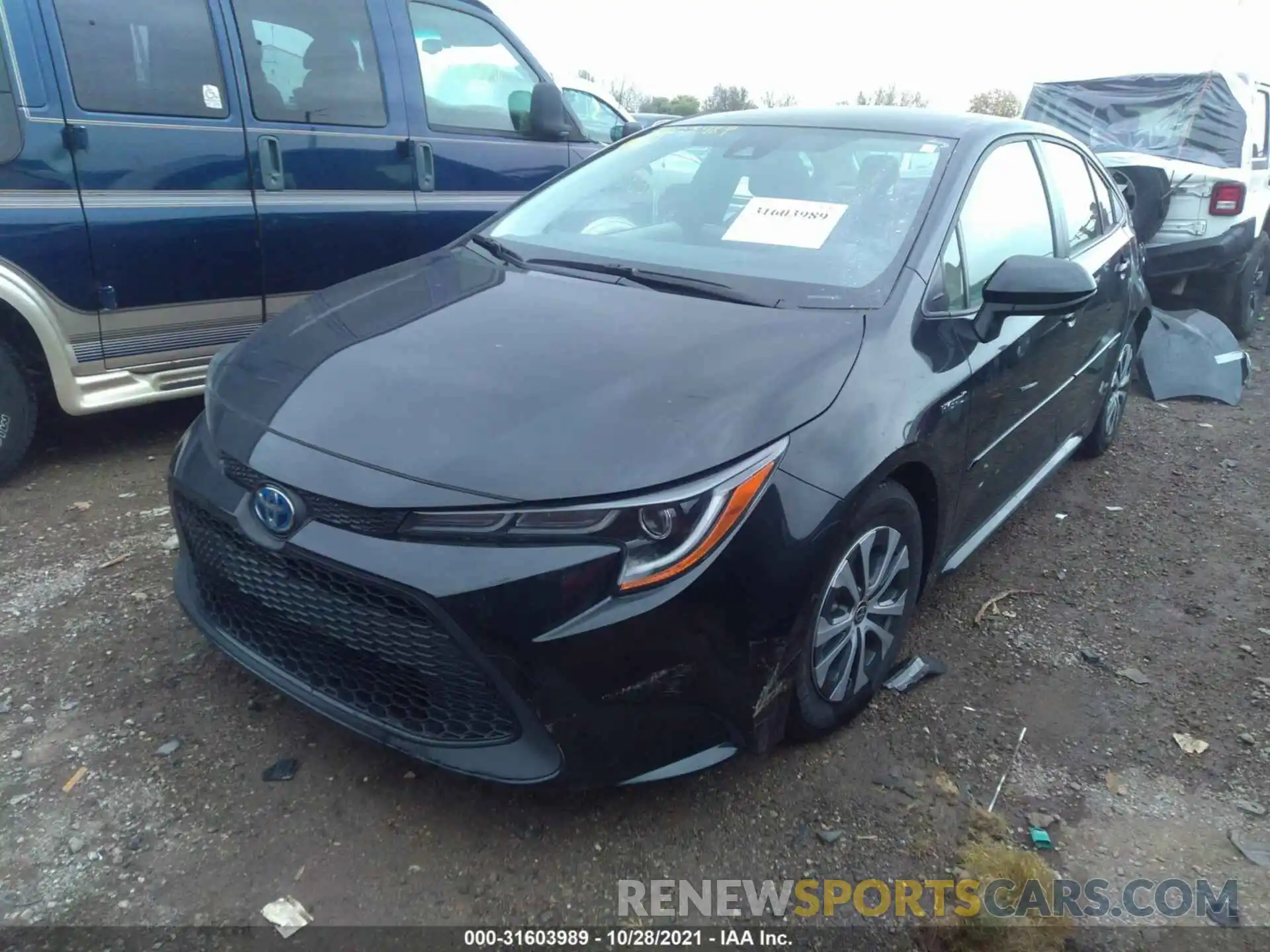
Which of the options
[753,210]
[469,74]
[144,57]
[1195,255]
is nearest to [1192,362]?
[1195,255]

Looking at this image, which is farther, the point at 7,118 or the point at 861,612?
the point at 7,118

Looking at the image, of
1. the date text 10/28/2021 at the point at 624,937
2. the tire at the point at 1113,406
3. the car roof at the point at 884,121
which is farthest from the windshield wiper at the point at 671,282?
the tire at the point at 1113,406

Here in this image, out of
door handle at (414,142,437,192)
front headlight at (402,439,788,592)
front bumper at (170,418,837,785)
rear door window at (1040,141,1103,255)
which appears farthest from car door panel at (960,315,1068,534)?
door handle at (414,142,437,192)

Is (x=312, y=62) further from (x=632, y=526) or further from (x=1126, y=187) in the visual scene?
(x=1126, y=187)

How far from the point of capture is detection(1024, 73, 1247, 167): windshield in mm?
7312

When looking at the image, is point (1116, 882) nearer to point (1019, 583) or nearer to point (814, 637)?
point (814, 637)

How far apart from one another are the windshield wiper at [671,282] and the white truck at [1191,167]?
4898 mm

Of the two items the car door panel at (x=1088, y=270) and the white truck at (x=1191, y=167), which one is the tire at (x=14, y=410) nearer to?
the car door panel at (x=1088, y=270)

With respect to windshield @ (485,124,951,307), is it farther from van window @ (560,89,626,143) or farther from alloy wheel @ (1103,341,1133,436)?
van window @ (560,89,626,143)

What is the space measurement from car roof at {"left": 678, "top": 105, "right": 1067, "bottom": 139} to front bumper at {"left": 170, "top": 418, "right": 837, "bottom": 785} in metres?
1.65

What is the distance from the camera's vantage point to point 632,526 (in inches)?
75.3

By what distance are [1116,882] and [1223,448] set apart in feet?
12.4

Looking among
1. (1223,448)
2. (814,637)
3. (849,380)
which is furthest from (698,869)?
(1223,448)

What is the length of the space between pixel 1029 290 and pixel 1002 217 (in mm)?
556
